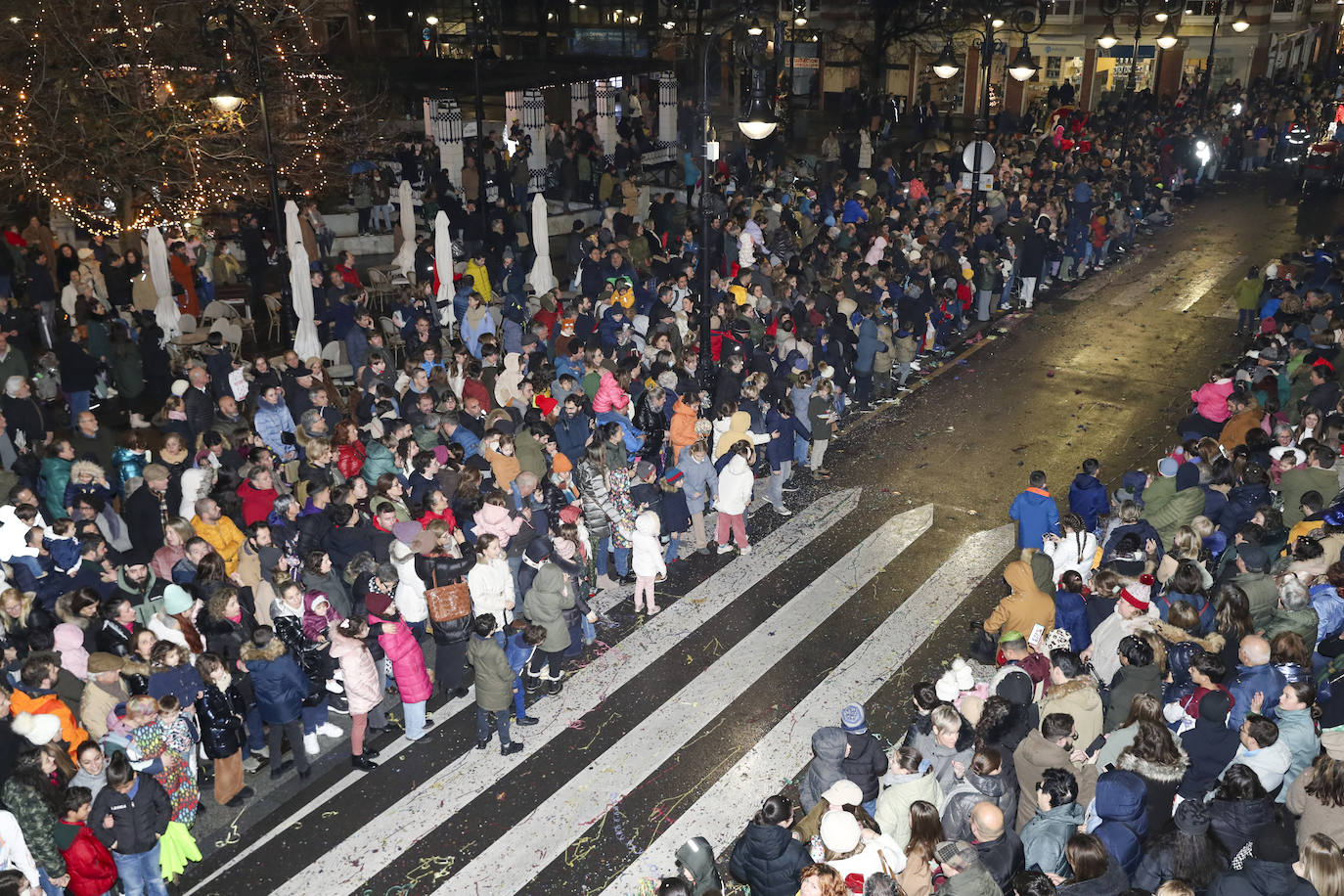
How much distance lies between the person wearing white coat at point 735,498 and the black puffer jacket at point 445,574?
329 centimetres

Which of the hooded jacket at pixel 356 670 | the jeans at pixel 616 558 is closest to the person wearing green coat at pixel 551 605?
the hooded jacket at pixel 356 670

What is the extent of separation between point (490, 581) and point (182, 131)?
12.5 metres

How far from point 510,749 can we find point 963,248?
46.8 ft

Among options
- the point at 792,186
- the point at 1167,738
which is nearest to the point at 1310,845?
the point at 1167,738

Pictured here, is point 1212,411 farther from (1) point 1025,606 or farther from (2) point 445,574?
(2) point 445,574

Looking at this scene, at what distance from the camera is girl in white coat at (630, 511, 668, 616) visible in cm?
1102

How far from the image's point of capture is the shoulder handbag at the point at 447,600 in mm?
9641

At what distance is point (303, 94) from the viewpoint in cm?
2164

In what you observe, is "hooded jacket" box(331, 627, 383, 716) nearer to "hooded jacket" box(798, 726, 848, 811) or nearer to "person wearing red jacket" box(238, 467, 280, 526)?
"person wearing red jacket" box(238, 467, 280, 526)

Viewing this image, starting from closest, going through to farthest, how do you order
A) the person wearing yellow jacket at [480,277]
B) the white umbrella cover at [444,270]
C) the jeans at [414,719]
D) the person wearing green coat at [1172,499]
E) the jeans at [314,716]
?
1. the jeans at [314,716]
2. the jeans at [414,719]
3. the person wearing green coat at [1172,499]
4. the white umbrella cover at [444,270]
5. the person wearing yellow jacket at [480,277]

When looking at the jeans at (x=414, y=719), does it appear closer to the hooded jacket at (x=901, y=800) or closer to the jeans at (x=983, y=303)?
the hooded jacket at (x=901, y=800)

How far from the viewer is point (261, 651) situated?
8.47 metres

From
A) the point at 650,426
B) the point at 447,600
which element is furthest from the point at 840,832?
the point at 650,426

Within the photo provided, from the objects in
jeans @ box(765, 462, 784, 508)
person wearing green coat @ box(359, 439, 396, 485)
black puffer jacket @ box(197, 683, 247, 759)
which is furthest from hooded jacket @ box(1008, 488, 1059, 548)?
black puffer jacket @ box(197, 683, 247, 759)
